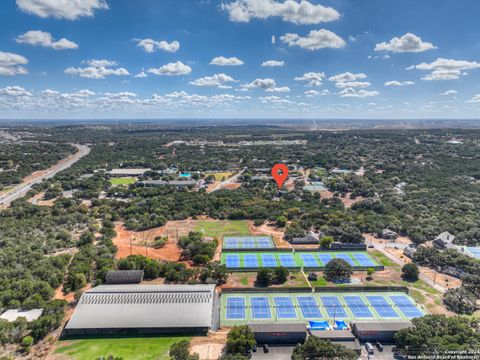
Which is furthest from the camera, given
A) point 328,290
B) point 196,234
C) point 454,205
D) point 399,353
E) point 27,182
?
point 27,182

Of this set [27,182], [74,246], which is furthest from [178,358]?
[27,182]

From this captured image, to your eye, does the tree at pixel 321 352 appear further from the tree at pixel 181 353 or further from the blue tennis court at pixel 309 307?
the tree at pixel 181 353

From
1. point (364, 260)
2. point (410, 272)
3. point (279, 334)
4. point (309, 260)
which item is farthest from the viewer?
point (364, 260)

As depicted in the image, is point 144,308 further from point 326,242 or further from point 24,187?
point 24,187

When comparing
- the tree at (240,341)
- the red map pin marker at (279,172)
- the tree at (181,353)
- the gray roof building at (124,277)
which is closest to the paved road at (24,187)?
the gray roof building at (124,277)

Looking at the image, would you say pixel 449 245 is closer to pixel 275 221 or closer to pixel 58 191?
pixel 275 221

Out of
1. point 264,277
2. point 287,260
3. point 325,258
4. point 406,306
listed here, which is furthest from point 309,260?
point 406,306
